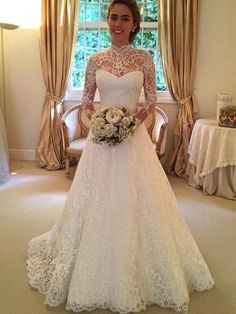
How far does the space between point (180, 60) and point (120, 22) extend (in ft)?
7.40

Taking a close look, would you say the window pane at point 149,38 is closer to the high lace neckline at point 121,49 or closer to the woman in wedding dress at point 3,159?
the woman in wedding dress at point 3,159

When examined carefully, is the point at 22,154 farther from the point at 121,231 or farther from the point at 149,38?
the point at 121,231

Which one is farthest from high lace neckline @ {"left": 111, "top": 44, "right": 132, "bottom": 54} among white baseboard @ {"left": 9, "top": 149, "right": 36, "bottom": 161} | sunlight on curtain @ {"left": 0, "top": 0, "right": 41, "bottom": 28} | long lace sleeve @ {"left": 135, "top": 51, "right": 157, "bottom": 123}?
white baseboard @ {"left": 9, "top": 149, "right": 36, "bottom": 161}

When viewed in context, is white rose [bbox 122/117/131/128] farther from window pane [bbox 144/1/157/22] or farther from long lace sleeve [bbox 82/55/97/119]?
window pane [bbox 144/1/157/22]

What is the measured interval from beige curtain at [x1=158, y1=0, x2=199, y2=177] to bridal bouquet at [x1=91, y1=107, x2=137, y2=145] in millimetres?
2415

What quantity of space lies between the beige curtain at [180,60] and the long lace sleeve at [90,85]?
2203 millimetres

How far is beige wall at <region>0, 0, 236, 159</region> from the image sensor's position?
12.6 feet

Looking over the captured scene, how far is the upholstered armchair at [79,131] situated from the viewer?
11.7ft

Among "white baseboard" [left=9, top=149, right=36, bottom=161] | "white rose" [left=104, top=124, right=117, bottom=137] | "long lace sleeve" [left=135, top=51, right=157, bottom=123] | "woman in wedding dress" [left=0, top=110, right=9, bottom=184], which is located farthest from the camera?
"white baseboard" [left=9, top=149, right=36, bottom=161]

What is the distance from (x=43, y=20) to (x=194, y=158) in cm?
238

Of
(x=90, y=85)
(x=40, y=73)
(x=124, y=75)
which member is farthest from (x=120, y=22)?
(x=40, y=73)

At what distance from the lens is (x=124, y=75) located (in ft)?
5.84

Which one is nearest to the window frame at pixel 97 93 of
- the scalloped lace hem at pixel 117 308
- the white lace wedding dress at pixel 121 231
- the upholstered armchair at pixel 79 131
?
the upholstered armchair at pixel 79 131

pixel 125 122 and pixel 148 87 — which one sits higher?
pixel 148 87
